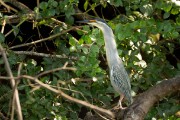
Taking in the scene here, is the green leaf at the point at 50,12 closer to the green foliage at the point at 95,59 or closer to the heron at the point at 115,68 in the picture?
the green foliage at the point at 95,59

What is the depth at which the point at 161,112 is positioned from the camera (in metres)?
2.96

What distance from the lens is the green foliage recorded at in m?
2.88

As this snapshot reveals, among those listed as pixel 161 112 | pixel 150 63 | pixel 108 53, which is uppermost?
pixel 108 53

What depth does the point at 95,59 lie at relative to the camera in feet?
9.05

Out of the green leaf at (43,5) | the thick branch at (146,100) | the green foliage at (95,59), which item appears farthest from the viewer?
the green leaf at (43,5)

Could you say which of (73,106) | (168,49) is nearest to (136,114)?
(73,106)

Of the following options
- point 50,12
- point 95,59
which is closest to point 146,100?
point 95,59

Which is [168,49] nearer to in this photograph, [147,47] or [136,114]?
[147,47]

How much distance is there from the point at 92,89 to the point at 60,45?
0.40 meters

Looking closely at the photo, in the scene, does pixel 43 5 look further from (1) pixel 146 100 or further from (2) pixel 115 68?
(1) pixel 146 100

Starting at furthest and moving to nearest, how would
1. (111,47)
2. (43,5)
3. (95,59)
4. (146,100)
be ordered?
(43,5)
(111,47)
(95,59)
(146,100)

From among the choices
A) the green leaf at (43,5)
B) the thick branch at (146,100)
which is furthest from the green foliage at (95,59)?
the thick branch at (146,100)

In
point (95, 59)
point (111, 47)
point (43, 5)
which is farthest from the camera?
point (43, 5)

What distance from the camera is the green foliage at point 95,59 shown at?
2.88 meters
